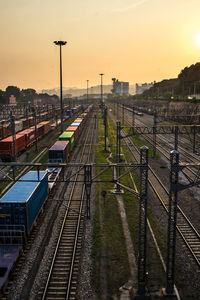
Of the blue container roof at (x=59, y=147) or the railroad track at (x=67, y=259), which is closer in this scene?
the railroad track at (x=67, y=259)

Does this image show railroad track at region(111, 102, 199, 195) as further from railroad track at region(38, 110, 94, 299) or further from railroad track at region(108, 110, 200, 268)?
railroad track at region(38, 110, 94, 299)

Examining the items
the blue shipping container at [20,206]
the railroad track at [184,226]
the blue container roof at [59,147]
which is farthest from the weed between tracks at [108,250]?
the blue container roof at [59,147]

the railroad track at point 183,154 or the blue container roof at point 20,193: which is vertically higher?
the blue container roof at point 20,193

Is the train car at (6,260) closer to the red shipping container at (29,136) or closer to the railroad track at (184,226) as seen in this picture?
the railroad track at (184,226)

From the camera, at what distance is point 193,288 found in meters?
14.9

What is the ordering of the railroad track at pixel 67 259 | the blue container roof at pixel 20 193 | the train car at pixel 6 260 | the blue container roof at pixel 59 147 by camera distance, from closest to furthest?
the train car at pixel 6 260 → the railroad track at pixel 67 259 → the blue container roof at pixel 20 193 → the blue container roof at pixel 59 147

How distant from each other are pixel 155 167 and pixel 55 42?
36976 mm

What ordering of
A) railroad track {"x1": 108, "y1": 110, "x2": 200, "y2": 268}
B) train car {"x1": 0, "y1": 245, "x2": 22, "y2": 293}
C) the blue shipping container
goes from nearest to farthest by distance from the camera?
1. train car {"x1": 0, "y1": 245, "x2": 22, "y2": 293}
2. the blue shipping container
3. railroad track {"x1": 108, "y1": 110, "x2": 200, "y2": 268}

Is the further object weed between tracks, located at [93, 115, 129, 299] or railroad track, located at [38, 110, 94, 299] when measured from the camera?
weed between tracks, located at [93, 115, 129, 299]

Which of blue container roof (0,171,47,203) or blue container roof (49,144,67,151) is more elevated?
blue container roof (49,144,67,151)

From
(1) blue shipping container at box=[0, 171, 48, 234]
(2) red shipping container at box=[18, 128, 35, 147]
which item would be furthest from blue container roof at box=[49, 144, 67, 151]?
(1) blue shipping container at box=[0, 171, 48, 234]

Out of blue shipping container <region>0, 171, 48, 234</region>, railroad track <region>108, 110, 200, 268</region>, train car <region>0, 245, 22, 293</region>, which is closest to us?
train car <region>0, 245, 22, 293</region>

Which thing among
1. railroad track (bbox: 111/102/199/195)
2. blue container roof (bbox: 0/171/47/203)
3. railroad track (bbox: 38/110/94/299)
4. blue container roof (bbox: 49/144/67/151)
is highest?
blue container roof (bbox: 49/144/67/151)

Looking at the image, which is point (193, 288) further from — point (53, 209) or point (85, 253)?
point (53, 209)
